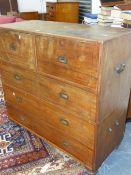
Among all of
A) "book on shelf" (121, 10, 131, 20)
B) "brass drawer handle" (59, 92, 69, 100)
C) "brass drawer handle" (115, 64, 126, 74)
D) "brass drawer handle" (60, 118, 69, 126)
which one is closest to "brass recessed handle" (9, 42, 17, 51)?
"brass drawer handle" (59, 92, 69, 100)

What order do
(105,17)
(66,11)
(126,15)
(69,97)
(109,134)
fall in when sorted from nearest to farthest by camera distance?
(69,97)
(109,134)
(126,15)
(105,17)
(66,11)

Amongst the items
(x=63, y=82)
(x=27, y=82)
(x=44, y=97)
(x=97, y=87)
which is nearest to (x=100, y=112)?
(x=97, y=87)

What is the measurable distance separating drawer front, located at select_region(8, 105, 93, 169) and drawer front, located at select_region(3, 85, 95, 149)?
1.8 inches

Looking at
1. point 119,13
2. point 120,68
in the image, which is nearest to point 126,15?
point 119,13

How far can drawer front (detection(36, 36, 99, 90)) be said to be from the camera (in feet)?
3.32

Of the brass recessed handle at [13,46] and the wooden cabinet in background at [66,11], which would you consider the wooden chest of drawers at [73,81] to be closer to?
the brass recessed handle at [13,46]

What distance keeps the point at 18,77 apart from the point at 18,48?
0.82 feet

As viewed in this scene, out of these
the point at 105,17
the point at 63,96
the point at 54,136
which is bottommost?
Result: the point at 54,136

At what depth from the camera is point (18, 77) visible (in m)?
1.57

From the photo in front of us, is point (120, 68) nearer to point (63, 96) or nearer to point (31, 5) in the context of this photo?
point (63, 96)

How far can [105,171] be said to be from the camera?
1.44 meters

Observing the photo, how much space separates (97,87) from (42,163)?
80 cm

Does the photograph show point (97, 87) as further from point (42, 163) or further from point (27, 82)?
point (42, 163)

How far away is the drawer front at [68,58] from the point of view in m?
1.01
